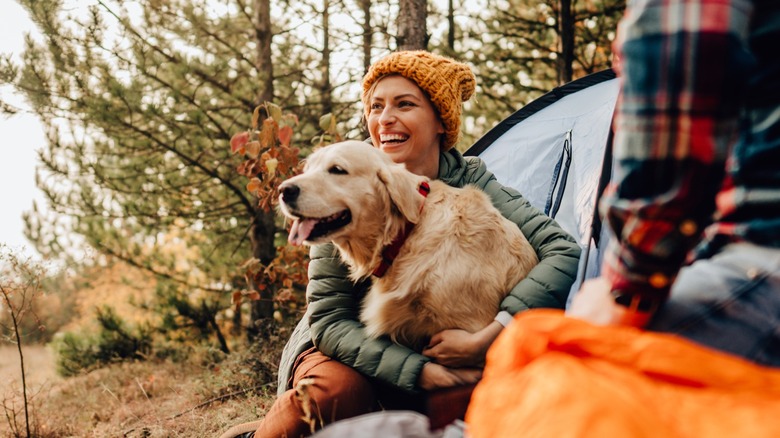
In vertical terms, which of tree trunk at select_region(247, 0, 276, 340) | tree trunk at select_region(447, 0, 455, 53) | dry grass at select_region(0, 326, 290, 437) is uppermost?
tree trunk at select_region(447, 0, 455, 53)

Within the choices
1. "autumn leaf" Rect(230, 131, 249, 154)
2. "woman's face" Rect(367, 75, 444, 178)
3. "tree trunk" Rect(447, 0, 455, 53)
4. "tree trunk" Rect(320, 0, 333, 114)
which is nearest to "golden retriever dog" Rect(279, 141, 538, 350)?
"woman's face" Rect(367, 75, 444, 178)

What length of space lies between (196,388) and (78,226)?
143 inches

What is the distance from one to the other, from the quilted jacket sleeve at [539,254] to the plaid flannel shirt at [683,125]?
1.13 metres

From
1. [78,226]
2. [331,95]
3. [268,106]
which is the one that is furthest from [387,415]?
[78,226]

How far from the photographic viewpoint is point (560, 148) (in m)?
3.73

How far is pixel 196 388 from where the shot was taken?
479 centimetres

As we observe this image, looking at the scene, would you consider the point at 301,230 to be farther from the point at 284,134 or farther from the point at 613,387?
the point at 284,134

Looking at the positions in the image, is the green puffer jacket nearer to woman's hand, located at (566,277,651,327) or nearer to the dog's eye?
the dog's eye

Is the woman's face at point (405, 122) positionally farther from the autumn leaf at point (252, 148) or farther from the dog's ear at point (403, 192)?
the autumn leaf at point (252, 148)

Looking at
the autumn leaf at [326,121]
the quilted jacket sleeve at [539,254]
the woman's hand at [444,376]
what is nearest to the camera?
the woman's hand at [444,376]

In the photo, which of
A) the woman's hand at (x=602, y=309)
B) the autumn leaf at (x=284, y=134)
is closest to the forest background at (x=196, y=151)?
the autumn leaf at (x=284, y=134)

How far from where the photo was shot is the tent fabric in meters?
0.60

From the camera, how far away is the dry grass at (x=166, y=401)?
3543mm

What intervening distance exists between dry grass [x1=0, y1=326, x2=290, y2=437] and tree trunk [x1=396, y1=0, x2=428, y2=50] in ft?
10.0
